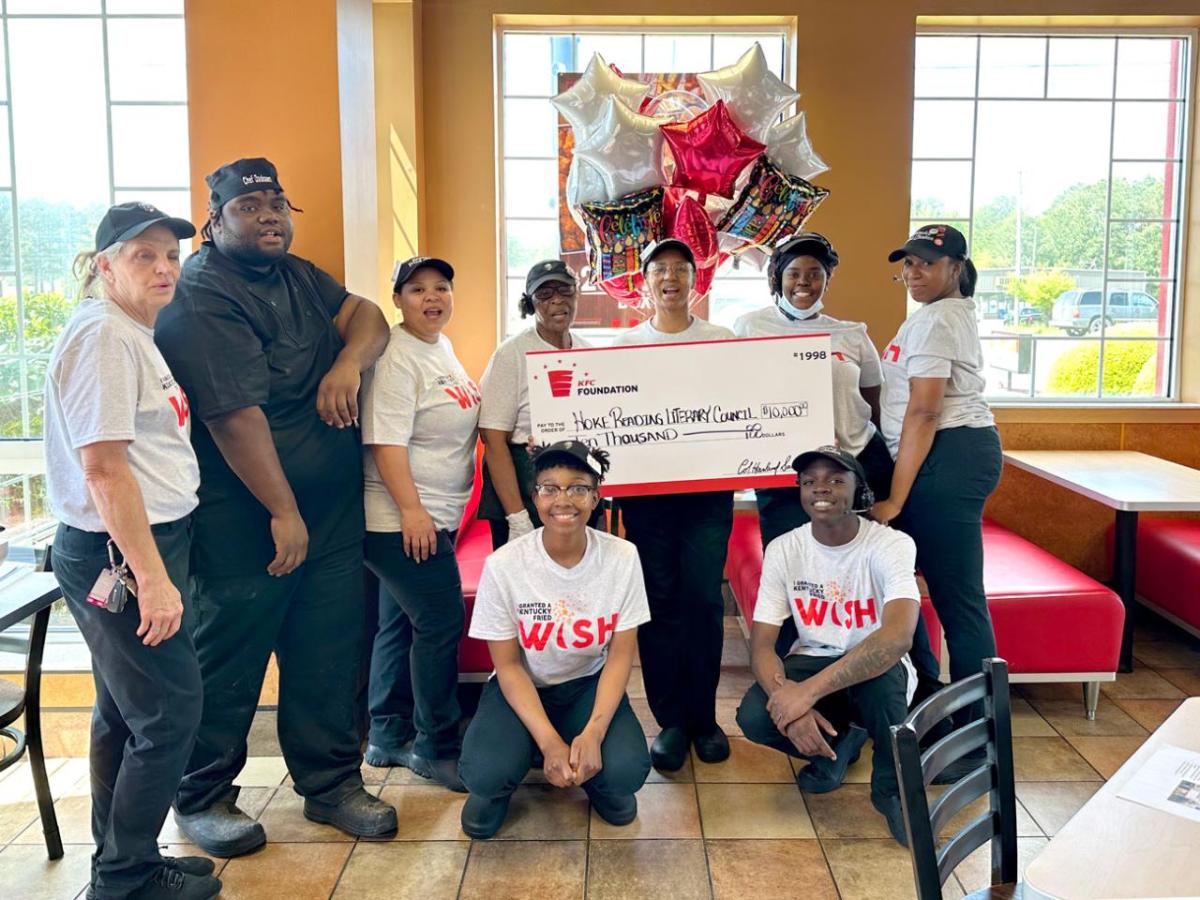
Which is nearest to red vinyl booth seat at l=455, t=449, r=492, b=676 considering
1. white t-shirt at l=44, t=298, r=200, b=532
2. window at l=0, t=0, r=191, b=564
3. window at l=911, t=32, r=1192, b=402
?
white t-shirt at l=44, t=298, r=200, b=532

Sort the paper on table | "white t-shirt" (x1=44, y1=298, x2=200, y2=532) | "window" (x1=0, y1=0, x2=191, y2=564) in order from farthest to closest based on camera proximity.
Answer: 1. "window" (x1=0, y1=0, x2=191, y2=564)
2. "white t-shirt" (x1=44, y1=298, x2=200, y2=532)
3. the paper on table

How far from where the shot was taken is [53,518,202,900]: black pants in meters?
1.94

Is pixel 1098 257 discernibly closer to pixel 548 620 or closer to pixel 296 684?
pixel 548 620

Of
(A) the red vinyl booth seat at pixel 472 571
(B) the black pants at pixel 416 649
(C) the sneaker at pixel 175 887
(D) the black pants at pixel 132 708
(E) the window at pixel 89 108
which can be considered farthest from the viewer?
(E) the window at pixel 89 108

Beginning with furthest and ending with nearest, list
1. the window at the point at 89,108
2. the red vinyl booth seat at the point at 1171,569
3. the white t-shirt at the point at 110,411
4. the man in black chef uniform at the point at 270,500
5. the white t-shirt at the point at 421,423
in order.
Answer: the red vinyl booth seat at the point at 1171,569 → the window at the point at 89,108 → the white t-shirt at the point at 421,423 → the man in black chef uniform at the point at 270,500 → the white t-shirt at the point at 110,411

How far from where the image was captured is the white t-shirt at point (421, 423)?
256 centimetres

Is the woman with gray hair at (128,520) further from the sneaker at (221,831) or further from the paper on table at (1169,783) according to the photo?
the paper on table at (1169,783)

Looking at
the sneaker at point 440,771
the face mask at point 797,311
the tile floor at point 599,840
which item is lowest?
the tile floor at point 599,840

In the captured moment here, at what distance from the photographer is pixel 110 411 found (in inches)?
72.2

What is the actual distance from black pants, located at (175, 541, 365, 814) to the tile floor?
17 centimetres

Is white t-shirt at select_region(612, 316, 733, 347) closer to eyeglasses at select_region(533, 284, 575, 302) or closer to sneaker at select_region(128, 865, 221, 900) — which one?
eyeglasses at select_region(533, 284, 575, 302)

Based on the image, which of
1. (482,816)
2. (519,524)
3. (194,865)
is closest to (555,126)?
(519,524)

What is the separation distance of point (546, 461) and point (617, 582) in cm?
39

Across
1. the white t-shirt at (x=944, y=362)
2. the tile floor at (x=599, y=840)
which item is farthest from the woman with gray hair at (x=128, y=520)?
the white t-shirt at (x=944, y=362)
